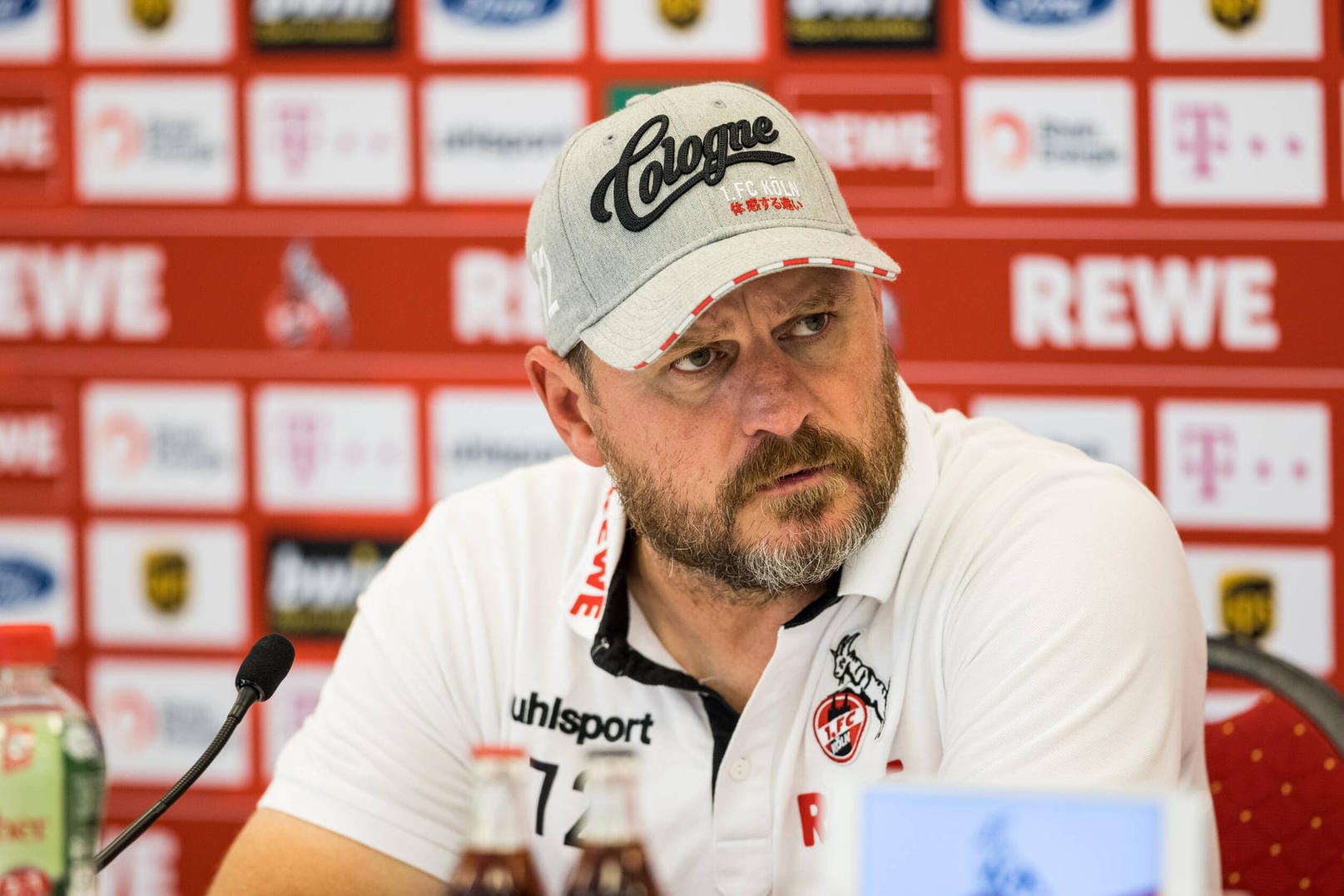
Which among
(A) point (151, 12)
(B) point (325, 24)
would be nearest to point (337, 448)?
(B) point (325, 24)

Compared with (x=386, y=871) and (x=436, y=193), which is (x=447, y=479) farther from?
(x=386, y=871)

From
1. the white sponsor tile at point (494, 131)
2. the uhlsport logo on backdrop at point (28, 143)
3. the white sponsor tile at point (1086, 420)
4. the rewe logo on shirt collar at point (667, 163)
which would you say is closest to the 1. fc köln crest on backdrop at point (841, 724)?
the rewe logo on shirt collar at point (667, 163)

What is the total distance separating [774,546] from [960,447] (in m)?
0.26

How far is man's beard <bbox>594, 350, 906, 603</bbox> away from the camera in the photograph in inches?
47.4

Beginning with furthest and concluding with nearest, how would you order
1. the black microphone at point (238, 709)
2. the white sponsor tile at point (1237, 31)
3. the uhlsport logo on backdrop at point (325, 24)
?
the uhlsport logo on backdrop at point (325, 24), the white sponsor tile at point (1237, 31), the black microphone at point (238, 709)

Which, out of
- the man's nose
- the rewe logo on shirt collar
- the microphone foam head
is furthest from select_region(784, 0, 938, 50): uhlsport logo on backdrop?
the microphone foam head

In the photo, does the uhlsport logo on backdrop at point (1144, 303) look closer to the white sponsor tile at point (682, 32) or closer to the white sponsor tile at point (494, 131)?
the white sponsor tile at point (682, 32)

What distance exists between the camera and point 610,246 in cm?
127

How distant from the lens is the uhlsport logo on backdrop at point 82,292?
2.86 metres

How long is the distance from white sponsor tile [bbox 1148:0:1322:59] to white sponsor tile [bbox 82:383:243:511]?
178cm

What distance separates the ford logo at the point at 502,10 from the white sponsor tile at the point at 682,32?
0.11 metres

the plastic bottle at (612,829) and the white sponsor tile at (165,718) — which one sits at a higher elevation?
the plastic bottle at (612,829)

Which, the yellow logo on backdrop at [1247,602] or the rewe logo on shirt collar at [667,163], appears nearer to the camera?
the rewe logo on shirt collar at [667,163]

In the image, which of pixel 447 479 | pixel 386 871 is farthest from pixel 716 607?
pixel 447 479
